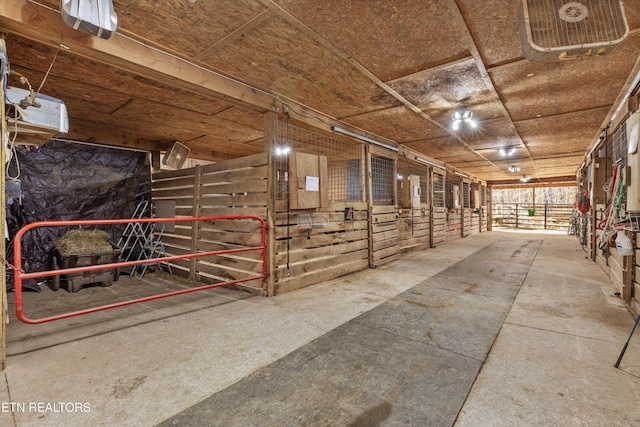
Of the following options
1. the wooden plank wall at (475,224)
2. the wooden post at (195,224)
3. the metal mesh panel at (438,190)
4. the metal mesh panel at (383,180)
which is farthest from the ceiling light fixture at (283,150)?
the wooden plank wall at (475,224)

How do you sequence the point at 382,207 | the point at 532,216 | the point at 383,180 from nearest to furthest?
the point at 382,207 < the point at 383,180 < the point at 532,216

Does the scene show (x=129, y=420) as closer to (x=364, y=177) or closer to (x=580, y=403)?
(x=580, y=403)

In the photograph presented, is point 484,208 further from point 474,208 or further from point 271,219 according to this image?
point 271,219

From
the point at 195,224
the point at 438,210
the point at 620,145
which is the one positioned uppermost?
the point at 620,145

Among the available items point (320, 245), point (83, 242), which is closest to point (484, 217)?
point (320, 245)

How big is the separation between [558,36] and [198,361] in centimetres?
281

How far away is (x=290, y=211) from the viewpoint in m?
3.38

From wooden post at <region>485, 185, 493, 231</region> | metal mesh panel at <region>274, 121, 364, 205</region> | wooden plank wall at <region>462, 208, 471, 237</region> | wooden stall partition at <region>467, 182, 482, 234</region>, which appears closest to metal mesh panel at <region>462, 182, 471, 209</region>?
wooden plank wall at <region>462, 208, 471, 237</region>

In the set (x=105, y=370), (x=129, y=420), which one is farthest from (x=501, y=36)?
(x=105, y=370)

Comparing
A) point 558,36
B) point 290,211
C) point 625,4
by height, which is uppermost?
point 625,4

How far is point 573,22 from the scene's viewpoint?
1.51 meters

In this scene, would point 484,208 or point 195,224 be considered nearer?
point 195,224

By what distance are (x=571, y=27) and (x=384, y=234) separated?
3852mm

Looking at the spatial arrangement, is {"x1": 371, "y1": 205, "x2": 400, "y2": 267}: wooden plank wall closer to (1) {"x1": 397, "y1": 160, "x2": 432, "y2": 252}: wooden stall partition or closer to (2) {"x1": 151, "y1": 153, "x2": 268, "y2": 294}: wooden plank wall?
(1) {"x1": 397, "y1": 160, "x2": 432, "y2": 252}: wooden stall partition
